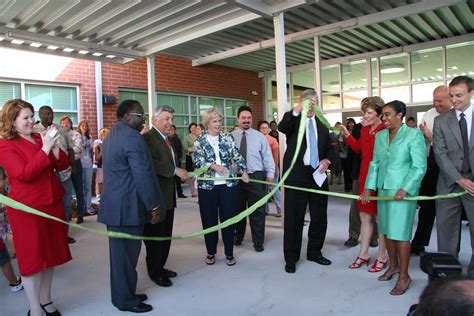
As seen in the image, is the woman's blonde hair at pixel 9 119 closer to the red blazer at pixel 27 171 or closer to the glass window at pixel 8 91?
the red blazer at pixel 27 171

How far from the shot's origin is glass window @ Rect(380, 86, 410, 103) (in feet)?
37.7

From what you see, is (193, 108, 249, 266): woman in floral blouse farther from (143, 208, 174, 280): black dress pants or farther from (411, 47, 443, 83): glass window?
(411, 47, 443, 83): glass window

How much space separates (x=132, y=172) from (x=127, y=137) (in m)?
0.28

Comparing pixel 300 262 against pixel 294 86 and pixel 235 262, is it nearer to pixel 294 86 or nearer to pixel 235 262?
pixel 235 262

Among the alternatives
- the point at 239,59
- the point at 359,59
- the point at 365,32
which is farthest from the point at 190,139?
the point at 359,59

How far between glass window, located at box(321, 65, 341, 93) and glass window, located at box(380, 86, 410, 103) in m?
1.50

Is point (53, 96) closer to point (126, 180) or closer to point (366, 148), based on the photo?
point (126, 180)

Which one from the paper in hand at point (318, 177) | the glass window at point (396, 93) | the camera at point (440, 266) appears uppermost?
the glass window at point (396, 93)

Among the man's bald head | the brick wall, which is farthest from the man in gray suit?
the brick wall

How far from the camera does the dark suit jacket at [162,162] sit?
3.51 metres

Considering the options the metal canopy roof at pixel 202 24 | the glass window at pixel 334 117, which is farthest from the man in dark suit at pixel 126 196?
the glass window at pixel 334 117

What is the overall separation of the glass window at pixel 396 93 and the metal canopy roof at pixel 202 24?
5.72 ft

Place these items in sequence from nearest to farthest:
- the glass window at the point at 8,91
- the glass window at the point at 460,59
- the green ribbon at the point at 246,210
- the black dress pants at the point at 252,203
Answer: the green ribbon at the point at 246,210 < the black dress pants at the point at 252,203 < the glass window at the point at 8,91 < the glass window at the point at 460,59

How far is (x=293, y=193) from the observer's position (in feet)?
12.9
